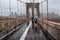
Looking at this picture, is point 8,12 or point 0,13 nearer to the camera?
point 0,13

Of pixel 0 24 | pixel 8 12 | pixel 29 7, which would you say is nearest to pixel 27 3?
pixel 29 7

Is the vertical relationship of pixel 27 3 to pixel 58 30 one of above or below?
above

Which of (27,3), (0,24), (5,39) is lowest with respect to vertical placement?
(5,39)

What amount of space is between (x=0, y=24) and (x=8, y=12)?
3.89 metres

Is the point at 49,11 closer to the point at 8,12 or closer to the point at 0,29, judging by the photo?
the point at 8,12

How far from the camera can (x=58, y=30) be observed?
542 centimetres

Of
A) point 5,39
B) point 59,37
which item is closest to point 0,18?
point 5,39

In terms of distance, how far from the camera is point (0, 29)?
8328 millimetres

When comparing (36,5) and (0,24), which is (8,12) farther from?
(36,5)

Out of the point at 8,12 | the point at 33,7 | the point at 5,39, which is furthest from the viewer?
the point at 33,7

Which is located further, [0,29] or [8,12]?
[8,12]

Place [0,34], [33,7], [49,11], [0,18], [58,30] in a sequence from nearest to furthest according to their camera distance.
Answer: [58,30] → [0,34] → [0,18] → [49,11] → [33,7]

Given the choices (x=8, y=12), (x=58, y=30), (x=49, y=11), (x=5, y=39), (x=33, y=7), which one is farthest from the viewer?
(x=33, y=7)

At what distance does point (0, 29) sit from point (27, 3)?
4857 centimetres
